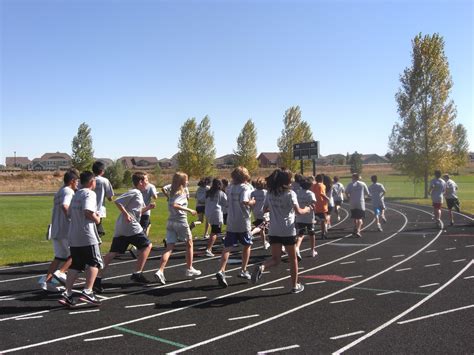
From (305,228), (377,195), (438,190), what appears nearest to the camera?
(305,228)

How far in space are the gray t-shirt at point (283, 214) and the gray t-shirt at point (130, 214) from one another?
2237 mm

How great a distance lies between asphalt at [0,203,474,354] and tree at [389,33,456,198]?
102 ft

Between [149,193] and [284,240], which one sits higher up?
[149,193]

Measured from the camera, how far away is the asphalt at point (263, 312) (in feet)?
16.3

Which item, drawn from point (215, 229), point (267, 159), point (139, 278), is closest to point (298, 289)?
point (139, 278)

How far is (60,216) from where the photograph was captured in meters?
7.52

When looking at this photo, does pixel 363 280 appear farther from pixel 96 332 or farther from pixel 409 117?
pixel 409 117

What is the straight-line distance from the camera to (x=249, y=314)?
6.05 m

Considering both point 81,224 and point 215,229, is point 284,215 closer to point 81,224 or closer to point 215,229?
point 81,224


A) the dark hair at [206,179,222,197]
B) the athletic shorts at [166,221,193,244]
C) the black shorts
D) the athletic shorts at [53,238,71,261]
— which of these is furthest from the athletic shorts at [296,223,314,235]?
the athletic shorts at [53,238,71,261]

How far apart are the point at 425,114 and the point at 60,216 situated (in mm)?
37340

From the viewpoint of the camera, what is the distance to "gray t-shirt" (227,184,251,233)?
790 centimetres

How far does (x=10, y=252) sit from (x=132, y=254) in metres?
3.48

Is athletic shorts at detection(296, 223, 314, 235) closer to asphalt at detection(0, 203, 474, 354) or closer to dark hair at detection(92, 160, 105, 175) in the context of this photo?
asphalt at detection(0, 203, 474, 354)
